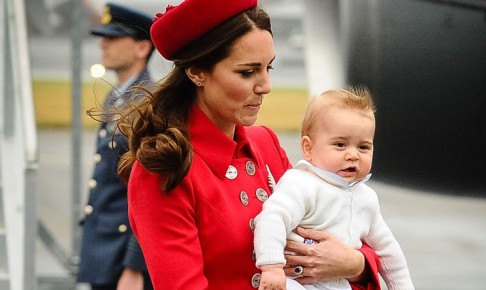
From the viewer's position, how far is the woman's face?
2551 mm

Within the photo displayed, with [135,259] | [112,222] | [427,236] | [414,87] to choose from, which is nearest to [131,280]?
[135,259]

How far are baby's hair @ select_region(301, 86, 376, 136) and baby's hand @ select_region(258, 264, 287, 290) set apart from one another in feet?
1.24

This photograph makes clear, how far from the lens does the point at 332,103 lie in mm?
2713

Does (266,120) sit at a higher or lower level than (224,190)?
higher

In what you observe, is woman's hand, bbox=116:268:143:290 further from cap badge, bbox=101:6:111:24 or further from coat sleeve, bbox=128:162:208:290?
coat sleeve, bbox=128:162:208:290

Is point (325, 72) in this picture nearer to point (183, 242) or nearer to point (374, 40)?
point (374, 40)

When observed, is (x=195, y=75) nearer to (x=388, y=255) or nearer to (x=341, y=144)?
(x=341, y=144)

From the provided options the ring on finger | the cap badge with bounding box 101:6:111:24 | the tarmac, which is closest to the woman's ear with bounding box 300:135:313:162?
the ring on finger

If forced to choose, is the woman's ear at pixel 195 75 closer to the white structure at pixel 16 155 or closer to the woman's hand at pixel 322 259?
the woman's hand at pixel 322 259

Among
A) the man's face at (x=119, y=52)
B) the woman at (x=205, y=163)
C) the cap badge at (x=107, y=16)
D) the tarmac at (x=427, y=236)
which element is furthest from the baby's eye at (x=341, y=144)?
the tarmac at (x=427, y=236)

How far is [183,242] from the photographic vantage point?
2.45 meters

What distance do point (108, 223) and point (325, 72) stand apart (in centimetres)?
233

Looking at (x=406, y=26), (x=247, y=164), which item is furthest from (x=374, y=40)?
(x=247, y=164)

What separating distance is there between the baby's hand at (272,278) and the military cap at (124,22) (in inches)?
63.4
